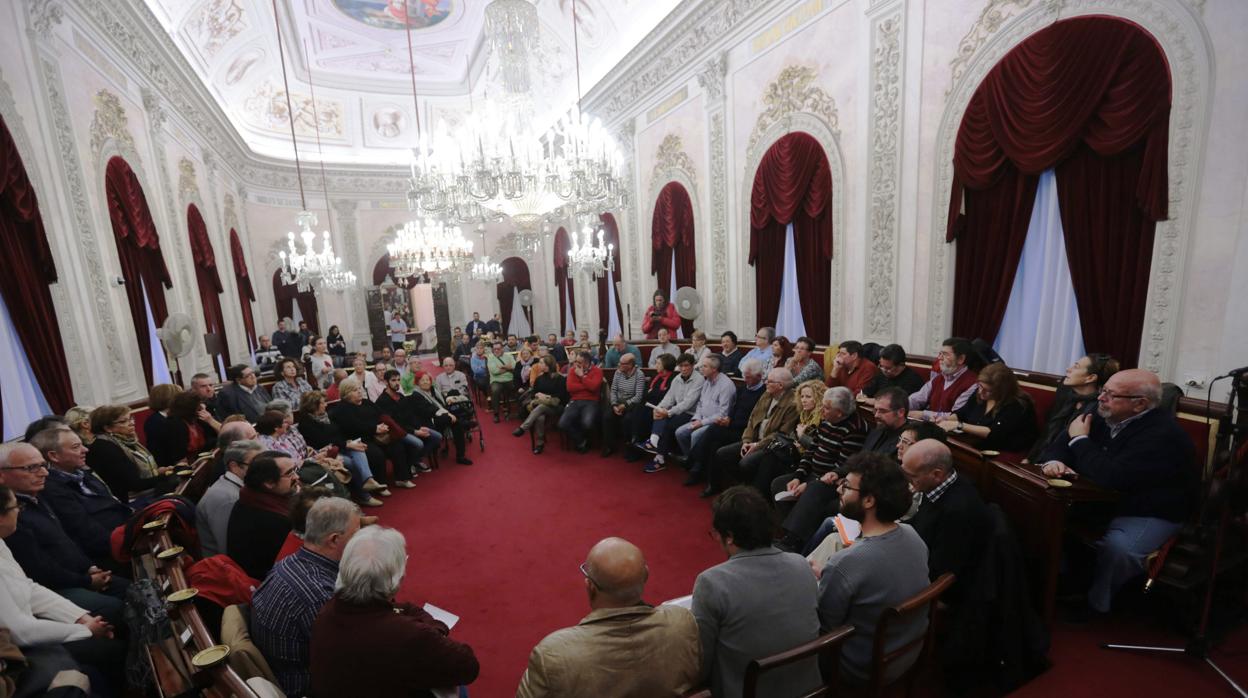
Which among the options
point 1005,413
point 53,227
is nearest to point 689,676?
point 1005,413

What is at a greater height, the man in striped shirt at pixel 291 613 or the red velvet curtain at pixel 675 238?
the red velvet curtain at pixel 675 238

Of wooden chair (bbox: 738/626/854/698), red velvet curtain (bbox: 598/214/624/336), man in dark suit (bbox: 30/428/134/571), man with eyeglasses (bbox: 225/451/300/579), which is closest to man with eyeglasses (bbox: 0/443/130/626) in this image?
man in dark suit (bbox: 30/428/134/571)

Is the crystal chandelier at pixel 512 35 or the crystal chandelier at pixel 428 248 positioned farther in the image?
the crystal chandelier at pixel 428 248

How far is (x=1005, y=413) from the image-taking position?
3.27 metres

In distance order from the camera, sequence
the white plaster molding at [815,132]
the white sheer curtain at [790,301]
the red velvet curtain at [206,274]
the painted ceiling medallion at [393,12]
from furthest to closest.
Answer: the painted ceiling medallion at [393,12] → the red velvet curtain at [206,274] → the white sheer curtain at [790,301] → the white plaster molding at [815,132]

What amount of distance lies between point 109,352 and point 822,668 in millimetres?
6465

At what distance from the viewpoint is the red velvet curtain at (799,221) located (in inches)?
218

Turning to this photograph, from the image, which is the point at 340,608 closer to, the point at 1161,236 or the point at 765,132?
the point at 1161,236

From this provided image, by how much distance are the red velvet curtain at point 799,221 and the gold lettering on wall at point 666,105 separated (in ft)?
7.13

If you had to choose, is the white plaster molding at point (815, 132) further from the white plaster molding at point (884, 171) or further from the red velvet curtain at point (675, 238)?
the red velvet curtain at point (675, 238)

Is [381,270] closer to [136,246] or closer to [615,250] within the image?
[615,250]

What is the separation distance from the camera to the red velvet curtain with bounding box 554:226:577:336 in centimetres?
1288

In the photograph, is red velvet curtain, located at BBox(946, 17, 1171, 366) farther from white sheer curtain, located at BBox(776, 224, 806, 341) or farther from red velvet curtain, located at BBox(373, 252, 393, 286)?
red velvet curtain, located at BBox(373, 252, 393, 286)

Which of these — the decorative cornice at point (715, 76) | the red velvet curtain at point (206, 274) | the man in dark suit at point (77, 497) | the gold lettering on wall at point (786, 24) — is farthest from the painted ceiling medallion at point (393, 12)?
the man in dark suit at point (77, 497)
